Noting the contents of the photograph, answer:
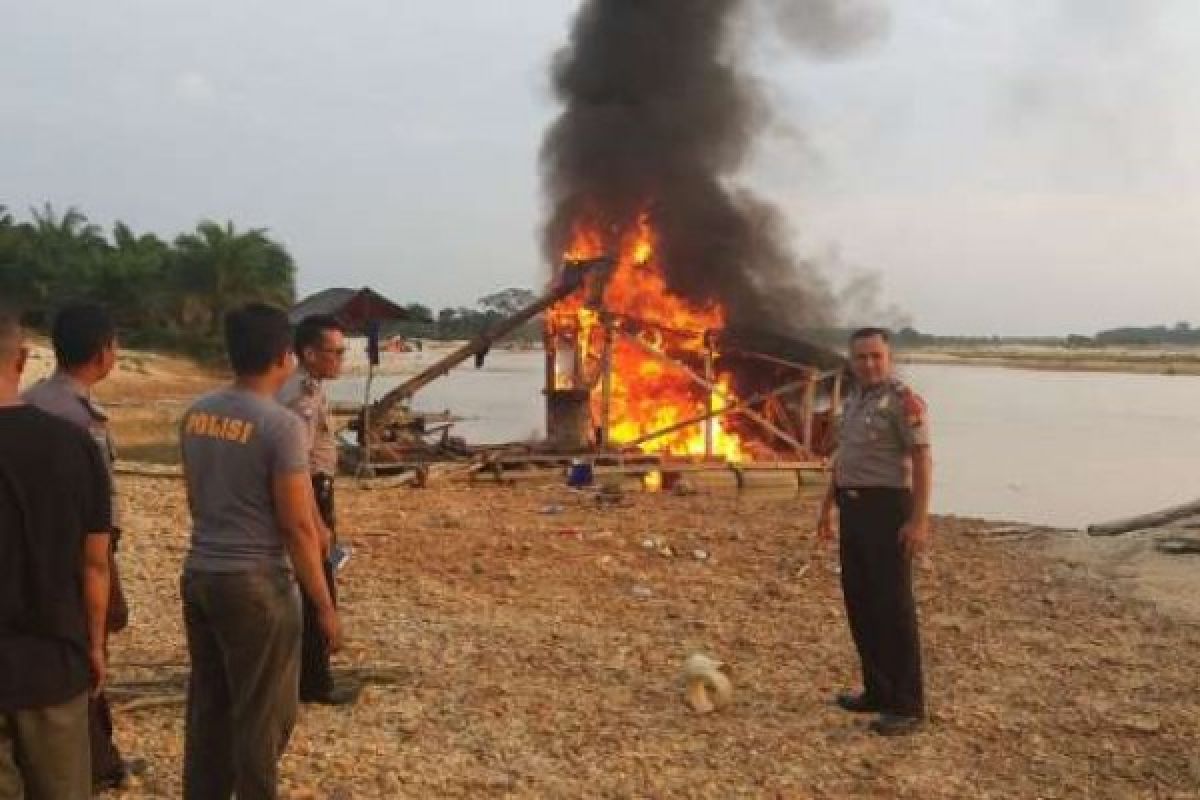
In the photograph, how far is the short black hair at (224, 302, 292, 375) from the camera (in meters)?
3.71

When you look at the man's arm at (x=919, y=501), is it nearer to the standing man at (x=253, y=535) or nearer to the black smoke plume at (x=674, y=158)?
the standing man at (x=253, y=535)

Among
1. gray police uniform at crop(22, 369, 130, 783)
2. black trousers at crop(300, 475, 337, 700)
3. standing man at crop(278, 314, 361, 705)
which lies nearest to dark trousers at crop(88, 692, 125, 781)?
gray police uniform at crop(22, 369, 130, 783)

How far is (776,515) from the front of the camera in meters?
13.3

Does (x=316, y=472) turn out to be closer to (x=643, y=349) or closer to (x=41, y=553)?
(x=41, y=553)

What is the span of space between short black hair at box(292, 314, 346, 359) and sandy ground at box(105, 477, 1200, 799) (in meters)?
1.91

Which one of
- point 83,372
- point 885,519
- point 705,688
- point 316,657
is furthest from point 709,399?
point 83,372

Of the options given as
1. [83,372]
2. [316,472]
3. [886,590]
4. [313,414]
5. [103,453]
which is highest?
[83,372]

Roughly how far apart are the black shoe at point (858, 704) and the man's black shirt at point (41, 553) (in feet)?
13.7

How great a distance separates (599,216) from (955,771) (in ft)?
53.1

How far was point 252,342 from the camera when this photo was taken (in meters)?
3.71

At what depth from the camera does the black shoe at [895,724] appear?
18.3ft

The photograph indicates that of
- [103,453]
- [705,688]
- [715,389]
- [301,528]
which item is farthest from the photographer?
[715,389]

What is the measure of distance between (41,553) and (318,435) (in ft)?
8.82

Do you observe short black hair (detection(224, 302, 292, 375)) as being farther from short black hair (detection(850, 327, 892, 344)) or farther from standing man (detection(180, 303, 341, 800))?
short black hair (detection(850, 327, 892, 344))
